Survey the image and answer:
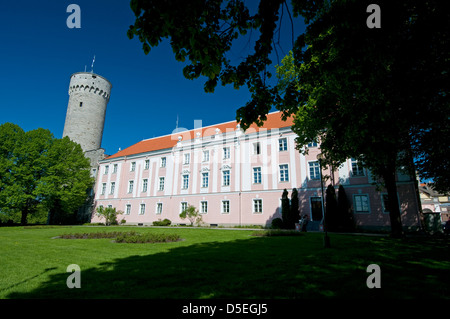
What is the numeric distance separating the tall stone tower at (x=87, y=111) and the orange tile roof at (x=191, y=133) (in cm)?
695

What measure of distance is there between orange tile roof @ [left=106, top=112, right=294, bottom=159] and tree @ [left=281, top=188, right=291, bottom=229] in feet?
27.5

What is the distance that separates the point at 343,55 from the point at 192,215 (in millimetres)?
25851

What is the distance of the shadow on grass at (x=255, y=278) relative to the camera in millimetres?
4340

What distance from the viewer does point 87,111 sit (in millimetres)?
45906

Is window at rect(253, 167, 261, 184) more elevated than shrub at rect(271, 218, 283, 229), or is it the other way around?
window at rect(253, 167, 261, 184)

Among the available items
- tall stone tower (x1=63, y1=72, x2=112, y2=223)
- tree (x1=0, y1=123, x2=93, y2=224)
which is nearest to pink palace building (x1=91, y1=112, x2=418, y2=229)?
tree (x1=0, y1=123, x2=93, y2=224)

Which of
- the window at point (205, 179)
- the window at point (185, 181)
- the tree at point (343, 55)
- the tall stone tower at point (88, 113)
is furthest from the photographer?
the tall stone tower at point (88, 113)

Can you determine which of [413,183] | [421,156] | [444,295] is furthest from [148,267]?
[413,183]

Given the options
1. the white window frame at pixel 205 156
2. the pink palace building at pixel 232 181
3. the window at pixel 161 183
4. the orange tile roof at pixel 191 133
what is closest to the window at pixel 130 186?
the pink palace building at pixel 232 181

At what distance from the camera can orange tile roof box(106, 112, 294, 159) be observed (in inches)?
1180

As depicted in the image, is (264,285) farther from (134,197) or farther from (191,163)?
(134,197)

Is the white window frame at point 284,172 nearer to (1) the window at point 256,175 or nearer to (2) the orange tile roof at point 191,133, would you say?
(1) the window at point 256,175

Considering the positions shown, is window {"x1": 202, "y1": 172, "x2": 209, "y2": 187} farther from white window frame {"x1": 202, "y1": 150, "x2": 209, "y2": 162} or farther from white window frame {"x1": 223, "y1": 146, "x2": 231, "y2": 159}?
white window frame {"x1": 223, "y1": 146, "x2": 231, "y2": 159}
